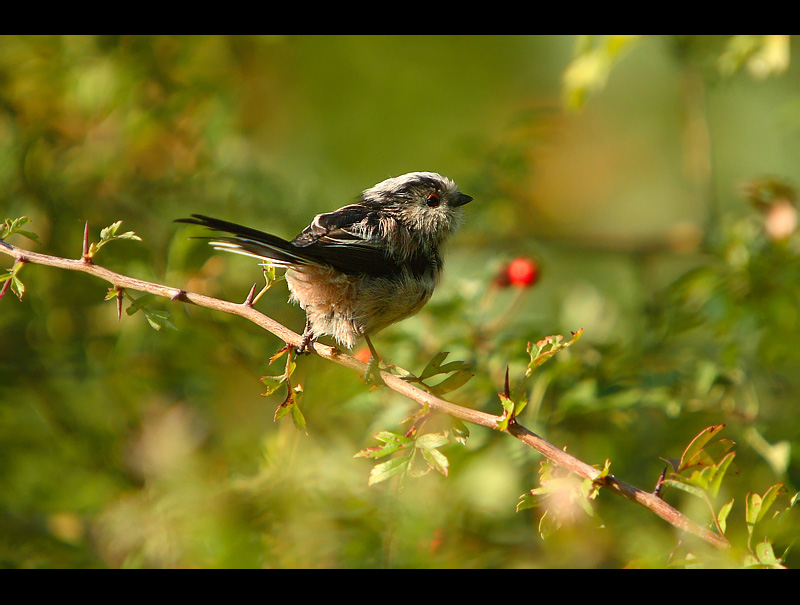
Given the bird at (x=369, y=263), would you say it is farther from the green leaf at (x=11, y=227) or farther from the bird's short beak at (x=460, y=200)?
the green leaf at (x=11, y=227)

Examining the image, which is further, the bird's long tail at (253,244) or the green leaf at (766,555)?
the bird's long tail at (253,244)

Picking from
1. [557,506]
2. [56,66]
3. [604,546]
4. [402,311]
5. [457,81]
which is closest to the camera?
[557,506]

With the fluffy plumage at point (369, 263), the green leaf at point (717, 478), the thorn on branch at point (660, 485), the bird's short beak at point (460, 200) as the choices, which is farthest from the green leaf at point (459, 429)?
the bird's short beak at point (460, 200)

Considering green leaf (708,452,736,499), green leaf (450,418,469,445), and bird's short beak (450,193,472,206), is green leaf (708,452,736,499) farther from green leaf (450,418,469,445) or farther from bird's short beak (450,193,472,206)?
bird's short beak (450,193,472,206)

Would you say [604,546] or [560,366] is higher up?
[560,366]

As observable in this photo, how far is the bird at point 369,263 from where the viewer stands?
2.58 m

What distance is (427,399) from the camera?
186 centimetres

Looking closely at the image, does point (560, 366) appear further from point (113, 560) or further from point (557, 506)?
point (113, 560)

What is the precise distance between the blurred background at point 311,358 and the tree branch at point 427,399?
14 centimetres

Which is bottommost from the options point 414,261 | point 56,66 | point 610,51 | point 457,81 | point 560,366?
point 560,366

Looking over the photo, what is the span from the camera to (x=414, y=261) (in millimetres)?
2844

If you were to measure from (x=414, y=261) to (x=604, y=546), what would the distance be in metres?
1.39

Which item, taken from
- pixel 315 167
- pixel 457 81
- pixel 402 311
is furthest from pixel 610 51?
pixel 457 81

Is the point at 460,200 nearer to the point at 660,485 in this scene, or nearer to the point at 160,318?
the point at 160,318
